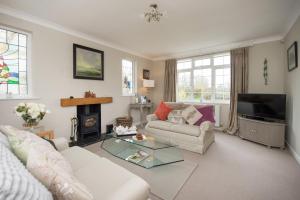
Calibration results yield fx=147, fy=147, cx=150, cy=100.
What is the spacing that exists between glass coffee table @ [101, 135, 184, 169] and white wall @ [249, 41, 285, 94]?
3.19m

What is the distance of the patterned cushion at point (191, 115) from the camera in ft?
11.1

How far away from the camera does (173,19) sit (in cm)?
293

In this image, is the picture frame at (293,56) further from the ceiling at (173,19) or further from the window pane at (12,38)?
the window pane at (12,38)

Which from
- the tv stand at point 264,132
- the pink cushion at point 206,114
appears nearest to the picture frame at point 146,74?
the pink cushion at point 206,114

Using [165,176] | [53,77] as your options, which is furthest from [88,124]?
[165,176]

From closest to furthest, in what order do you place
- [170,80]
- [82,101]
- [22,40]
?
[22,40] < [82,101] < [170,80]

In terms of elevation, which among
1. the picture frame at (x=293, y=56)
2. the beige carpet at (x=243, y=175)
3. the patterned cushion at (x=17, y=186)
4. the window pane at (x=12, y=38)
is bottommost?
the beige carpet at (x=243, y=175)

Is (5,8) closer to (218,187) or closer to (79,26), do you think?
(79,26)

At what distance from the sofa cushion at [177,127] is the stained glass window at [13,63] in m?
2.80

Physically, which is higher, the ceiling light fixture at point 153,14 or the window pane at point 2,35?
the ceiling light fixture at point 153,14

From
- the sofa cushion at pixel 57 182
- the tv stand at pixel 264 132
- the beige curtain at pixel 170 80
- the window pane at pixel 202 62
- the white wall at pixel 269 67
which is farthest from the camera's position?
A: the beige curtain at pixel 170 80

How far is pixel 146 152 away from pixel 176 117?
1316 millimetres

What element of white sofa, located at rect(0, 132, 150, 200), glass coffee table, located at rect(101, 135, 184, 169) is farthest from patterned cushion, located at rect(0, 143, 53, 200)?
glass coffee table, located at rect(101, 135, 184, 169)

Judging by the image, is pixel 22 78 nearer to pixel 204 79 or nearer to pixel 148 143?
pixel 148 143
